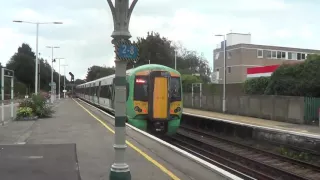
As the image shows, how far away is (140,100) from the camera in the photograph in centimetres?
1850

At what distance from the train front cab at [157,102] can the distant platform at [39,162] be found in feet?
18.8

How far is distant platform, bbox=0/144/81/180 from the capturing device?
28.0 feet

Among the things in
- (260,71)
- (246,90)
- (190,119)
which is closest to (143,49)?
(260,71)

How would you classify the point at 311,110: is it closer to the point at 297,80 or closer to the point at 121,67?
the point at 297,80

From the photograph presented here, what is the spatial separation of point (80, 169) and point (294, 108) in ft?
68.6

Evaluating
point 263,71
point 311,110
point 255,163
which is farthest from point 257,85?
point 255,163

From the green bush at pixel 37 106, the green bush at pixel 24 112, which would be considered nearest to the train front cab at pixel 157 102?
the green bush at pixel 24 112

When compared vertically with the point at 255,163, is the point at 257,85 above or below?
above

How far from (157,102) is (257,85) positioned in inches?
816

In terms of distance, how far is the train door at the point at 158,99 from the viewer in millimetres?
18219

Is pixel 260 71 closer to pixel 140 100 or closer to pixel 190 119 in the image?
pixel 190 119

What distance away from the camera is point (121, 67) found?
7.20 metres

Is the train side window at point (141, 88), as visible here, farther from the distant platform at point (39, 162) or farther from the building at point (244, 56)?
the building at point (244, 56)

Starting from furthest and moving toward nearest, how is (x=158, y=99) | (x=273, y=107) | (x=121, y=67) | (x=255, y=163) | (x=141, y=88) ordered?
(x=273, y=107), (x=141, y=88), (x=158, y=99), (x=255, y=163), (x=121, y=67)
